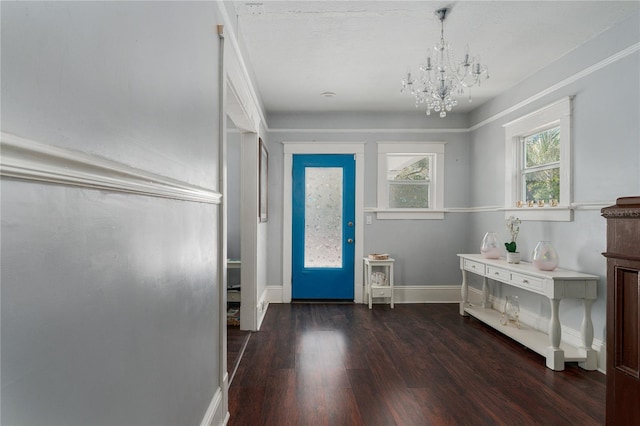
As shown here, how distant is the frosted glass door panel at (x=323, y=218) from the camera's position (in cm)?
485

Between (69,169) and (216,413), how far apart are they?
158 centimetres

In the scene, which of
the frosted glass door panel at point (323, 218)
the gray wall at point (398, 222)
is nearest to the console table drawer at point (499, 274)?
the gray wall at point (398, 222)

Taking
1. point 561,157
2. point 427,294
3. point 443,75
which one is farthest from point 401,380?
point 427,294

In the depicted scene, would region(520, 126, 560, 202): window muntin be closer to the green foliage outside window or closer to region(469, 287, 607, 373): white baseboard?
region(469, 287, 607, 373): white baseboard

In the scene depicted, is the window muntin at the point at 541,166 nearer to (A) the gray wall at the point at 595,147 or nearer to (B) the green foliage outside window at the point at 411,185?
(A) the gray wall at the point at 595,147

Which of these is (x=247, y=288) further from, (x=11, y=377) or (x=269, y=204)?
(x=11, y=377)

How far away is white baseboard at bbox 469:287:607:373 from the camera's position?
269cm

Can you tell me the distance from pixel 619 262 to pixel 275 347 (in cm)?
250

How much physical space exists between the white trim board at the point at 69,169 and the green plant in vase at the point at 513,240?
344 centimetres

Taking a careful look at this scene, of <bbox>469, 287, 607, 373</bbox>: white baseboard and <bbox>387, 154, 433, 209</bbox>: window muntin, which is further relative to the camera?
<bbox>387, 154, 433, 209</bbox>: window muntin

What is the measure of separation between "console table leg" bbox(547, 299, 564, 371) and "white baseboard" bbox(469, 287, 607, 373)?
0.92 ft

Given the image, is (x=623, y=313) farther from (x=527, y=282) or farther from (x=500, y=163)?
(x=500, y=163)

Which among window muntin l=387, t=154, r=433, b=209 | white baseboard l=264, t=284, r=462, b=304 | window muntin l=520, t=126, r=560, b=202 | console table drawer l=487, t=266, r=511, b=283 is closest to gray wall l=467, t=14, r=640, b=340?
window muntin l=520, t=126, r=560, b=202

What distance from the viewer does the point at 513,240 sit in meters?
3.63
